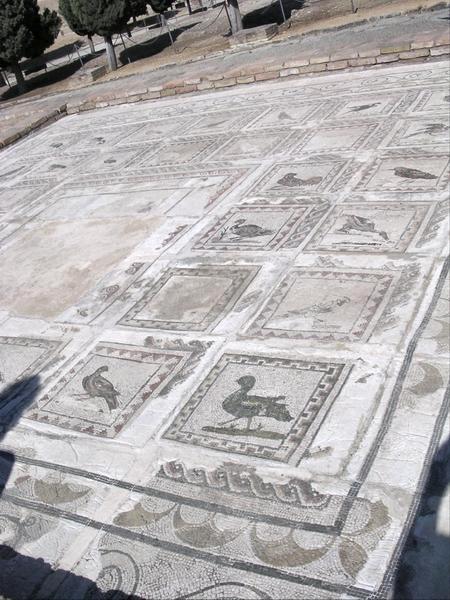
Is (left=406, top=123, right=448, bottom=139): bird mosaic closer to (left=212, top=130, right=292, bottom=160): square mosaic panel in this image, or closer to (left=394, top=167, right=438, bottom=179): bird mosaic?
(left=394, top=167, right=438, bottom=179): bird mosaic

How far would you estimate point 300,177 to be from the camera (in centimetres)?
475

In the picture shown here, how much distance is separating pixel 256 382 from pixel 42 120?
24.1ft

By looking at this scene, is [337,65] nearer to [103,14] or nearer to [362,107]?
[362,107]

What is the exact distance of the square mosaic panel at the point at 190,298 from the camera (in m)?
3.32

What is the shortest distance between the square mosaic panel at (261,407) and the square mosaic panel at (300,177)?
2.02 m

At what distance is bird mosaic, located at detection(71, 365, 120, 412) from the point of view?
112 inches

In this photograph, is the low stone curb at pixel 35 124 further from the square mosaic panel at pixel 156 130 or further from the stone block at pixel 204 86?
the stone block at pixel 204 86

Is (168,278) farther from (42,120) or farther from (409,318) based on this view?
(42,120)

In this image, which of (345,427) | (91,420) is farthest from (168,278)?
(345,427)

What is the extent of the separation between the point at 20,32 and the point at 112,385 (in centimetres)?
1600

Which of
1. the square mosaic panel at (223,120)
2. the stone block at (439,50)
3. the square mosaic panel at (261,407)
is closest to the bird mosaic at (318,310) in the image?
the square mosaic panel at (261,407)

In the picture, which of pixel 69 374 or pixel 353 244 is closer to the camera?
pixel 69 374

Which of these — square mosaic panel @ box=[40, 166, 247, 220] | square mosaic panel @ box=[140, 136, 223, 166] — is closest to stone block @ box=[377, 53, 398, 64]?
square mosaic panel @ box=[140, 136, 223, 166]

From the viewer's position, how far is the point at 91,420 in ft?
9.07
